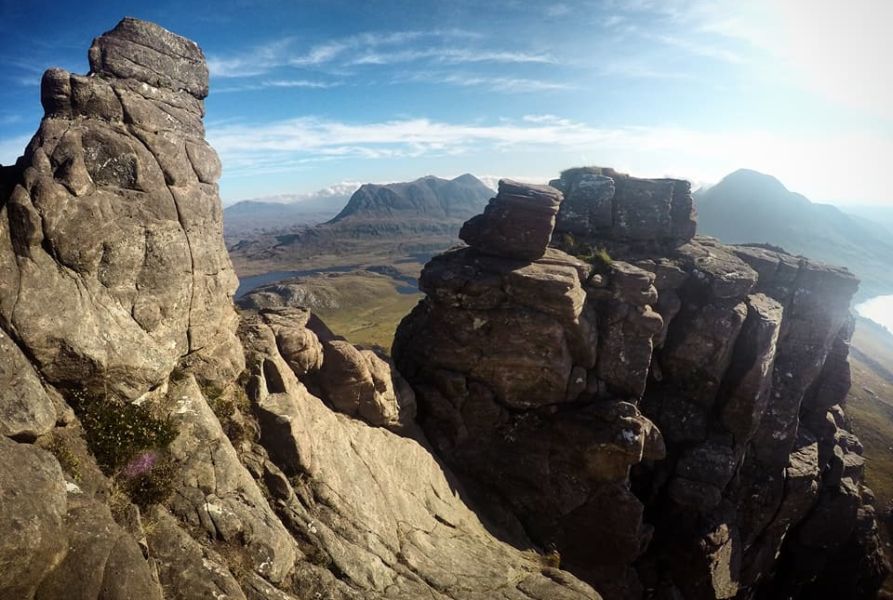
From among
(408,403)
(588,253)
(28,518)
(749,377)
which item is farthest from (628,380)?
(28,518)

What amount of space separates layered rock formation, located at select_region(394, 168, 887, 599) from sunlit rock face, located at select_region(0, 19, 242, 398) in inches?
736

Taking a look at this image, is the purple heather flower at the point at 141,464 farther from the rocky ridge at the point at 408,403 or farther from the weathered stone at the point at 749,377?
the weathered stone at the point at 749,377

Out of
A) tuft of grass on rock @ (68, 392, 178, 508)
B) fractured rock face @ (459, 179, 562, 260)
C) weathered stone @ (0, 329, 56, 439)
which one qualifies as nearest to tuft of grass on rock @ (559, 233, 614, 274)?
fractured rock face @ (459, 179, 562, 260)

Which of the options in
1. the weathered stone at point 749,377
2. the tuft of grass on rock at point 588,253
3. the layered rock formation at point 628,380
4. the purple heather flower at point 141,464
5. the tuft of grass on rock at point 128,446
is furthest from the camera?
the weathered stone at point 749,377

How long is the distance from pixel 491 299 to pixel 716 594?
101ft

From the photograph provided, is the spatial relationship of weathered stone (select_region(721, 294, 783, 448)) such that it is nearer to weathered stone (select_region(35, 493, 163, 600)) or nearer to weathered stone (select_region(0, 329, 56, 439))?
weathered stone (select_region(35, 493, 163, 600))

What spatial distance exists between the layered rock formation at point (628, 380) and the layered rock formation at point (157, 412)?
9.81 m

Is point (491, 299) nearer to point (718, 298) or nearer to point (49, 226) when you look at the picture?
point (718, 298)

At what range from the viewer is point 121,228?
18609 mm

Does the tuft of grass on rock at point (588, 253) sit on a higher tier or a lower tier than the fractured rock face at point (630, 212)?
lower

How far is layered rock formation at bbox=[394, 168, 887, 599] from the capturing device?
3522 centimetres

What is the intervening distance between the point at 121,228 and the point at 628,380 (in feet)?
114

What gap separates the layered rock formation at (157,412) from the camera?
1401 cm

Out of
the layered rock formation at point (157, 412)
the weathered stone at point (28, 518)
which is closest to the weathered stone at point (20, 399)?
the layered rock formation at point (157, 412)
